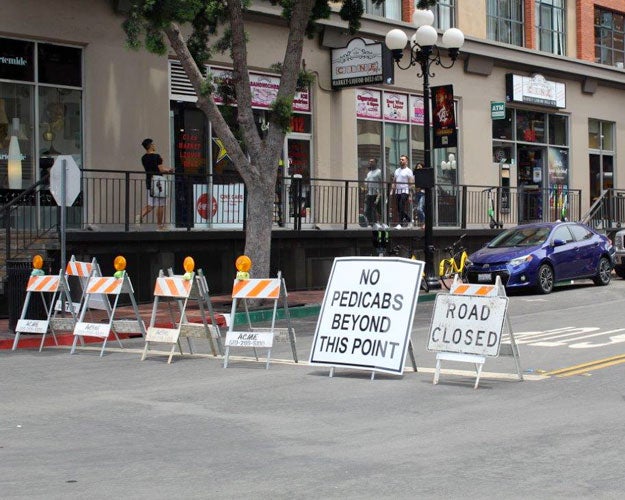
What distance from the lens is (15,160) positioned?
19797 mm

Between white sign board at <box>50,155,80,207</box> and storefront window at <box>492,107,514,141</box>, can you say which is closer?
white sign board at <box>50,155,80,207</box>

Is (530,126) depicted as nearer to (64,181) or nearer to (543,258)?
(543,258)

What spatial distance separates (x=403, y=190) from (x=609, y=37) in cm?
1387

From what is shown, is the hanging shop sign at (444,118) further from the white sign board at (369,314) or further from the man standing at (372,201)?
the white sign board at (369,314)

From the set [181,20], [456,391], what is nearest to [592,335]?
[456,391]

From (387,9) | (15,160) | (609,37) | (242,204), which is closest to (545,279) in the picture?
(242,204)

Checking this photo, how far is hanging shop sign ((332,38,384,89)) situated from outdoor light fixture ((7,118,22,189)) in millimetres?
8497

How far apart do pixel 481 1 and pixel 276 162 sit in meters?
13.8

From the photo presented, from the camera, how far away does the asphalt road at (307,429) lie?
20.9 ft

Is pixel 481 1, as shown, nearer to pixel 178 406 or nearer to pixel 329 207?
pixel 329 207

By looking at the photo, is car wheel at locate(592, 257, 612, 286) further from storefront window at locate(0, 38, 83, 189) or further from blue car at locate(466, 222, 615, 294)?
storefront window at locate(0, 38, 83, 189)

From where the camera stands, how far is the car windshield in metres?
22.4

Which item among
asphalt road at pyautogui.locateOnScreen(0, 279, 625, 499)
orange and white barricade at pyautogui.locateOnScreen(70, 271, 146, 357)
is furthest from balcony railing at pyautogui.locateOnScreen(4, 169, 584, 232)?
→ asphalt road at pyautogui.locateOnScreen(0, 279, 625, 499)

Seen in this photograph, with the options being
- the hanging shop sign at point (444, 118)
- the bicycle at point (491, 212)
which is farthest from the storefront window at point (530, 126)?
the hanging shop sign at point (444, 118)
